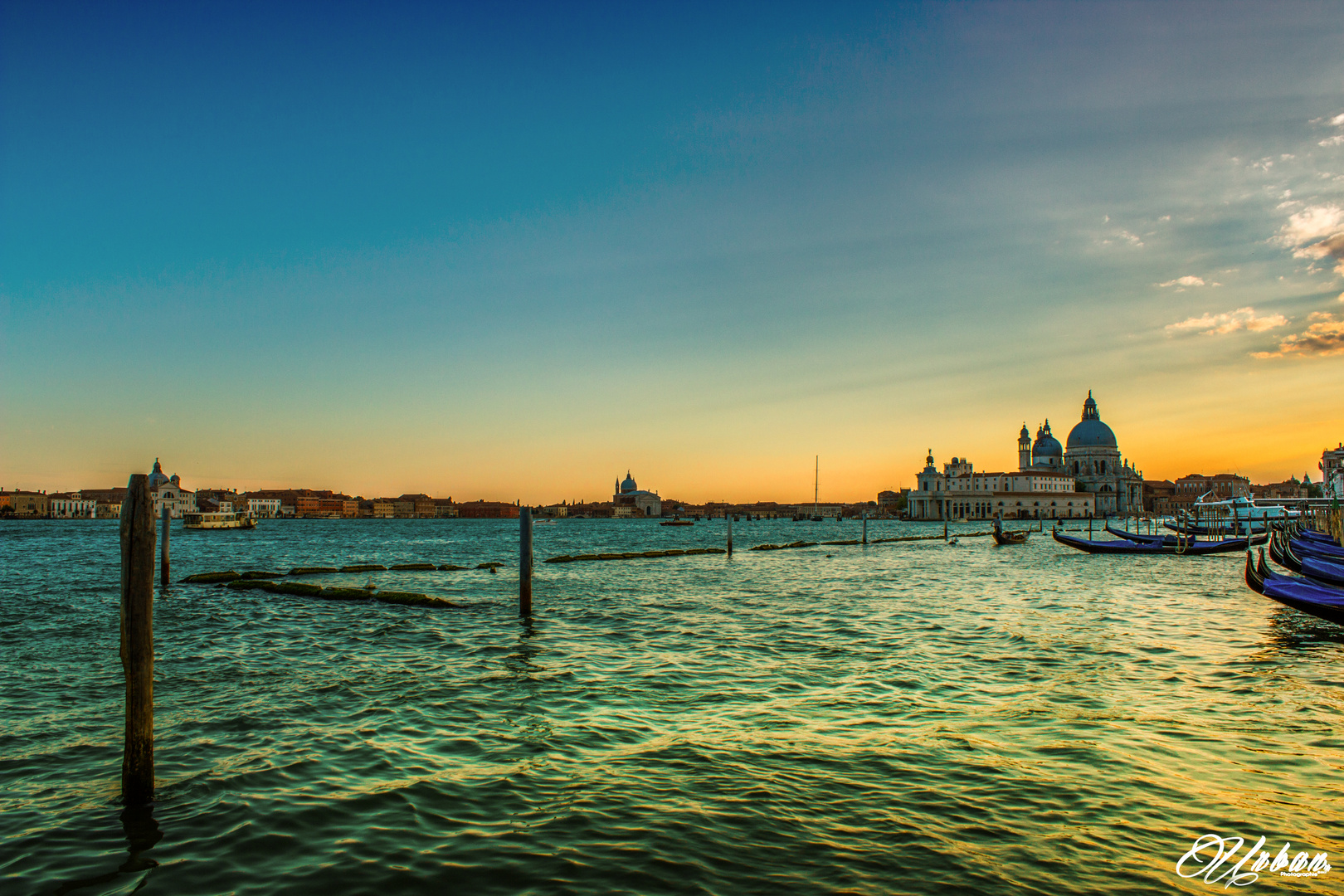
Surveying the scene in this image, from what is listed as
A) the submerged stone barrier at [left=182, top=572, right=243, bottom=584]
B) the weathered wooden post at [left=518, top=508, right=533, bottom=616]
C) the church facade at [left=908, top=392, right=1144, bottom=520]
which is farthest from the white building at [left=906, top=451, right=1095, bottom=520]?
the weathered wooden post at [left=518, top=508, right=533, bottom=616]

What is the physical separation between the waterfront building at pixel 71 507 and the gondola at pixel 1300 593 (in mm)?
194189

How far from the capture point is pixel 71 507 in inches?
6378

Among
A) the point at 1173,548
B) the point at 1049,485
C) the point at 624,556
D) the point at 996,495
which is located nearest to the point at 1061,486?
the point at 1049,485

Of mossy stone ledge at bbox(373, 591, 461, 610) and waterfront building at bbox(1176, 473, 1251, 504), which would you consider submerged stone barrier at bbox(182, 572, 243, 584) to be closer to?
mossy stone ledge at bbox(373, 591, 461, 610)

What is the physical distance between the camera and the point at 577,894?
14.2 ft

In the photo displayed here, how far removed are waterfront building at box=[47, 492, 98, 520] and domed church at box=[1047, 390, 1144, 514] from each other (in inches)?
7742

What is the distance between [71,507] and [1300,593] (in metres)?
199

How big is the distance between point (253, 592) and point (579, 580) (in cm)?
928

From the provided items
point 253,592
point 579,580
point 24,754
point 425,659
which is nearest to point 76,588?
point 253,592

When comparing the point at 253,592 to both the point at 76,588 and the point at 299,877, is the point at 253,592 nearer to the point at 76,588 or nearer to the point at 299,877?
the point at 76,588

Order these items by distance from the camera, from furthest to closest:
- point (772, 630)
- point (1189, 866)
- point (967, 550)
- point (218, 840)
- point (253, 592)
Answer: point (967, 550), point (253, 592), point (772, 630), point (218, 840), point (1189, 866)

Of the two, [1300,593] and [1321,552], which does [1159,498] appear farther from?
[1300,593]
